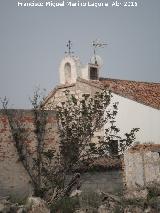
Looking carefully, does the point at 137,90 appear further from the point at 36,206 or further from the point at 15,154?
the point at 36,206

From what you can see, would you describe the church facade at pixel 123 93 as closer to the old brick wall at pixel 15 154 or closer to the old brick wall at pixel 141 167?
the old brick wall at pixel 15 154

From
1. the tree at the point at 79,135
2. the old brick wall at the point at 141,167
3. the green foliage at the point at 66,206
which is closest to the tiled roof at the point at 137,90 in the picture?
the tree at the point at 79,135

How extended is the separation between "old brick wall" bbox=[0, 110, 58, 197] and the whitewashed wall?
22.4ft

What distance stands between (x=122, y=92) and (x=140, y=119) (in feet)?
6.74

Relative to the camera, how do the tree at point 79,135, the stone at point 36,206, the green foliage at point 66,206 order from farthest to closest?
1. the tree at point 79,135
2. the green foliage at point 66,206
3. the stone at point 36,206

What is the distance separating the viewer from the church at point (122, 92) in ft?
68.1

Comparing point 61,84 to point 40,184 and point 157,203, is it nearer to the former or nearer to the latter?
point 40,184

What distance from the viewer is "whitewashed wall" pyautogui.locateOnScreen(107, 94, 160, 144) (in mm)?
20516

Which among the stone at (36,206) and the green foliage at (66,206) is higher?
the stone at (36,206)

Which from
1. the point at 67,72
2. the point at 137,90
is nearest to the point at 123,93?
the point at 137,90

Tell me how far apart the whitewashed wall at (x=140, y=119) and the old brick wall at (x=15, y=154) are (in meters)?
6.83

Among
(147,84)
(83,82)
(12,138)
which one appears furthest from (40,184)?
(147,84)

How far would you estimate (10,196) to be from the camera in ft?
46.5

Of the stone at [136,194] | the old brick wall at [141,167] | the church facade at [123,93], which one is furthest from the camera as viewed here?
the church facade at [123,93]
